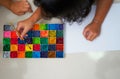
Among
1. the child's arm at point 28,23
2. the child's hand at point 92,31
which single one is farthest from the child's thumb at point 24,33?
the child's hand at point 92,31

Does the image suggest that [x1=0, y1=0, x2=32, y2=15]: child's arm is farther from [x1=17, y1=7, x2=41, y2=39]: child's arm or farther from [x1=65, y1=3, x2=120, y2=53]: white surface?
[x1=65, y1=3, x2=120, y2=53]: white surface

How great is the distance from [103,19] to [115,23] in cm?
5

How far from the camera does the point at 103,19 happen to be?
791mm

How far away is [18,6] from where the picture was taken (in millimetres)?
818

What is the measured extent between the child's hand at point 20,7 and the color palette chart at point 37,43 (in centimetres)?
6

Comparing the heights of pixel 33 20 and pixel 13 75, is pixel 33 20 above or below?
above

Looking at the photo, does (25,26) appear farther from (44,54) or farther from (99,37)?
(99,37)

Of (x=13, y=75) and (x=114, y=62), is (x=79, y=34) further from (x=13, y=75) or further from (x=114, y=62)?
(x=13, y=75)

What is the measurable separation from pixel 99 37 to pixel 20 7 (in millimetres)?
315

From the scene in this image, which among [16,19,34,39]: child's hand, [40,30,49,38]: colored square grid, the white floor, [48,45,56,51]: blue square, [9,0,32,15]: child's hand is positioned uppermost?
[9,0,32,15]: child's hand

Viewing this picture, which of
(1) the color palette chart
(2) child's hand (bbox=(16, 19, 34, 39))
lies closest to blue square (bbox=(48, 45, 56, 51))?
(1) the color palette chart

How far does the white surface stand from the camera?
31.1 inches

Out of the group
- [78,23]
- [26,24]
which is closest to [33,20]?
[26,24]

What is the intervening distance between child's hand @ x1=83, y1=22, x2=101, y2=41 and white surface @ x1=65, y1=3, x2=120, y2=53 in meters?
0.01
